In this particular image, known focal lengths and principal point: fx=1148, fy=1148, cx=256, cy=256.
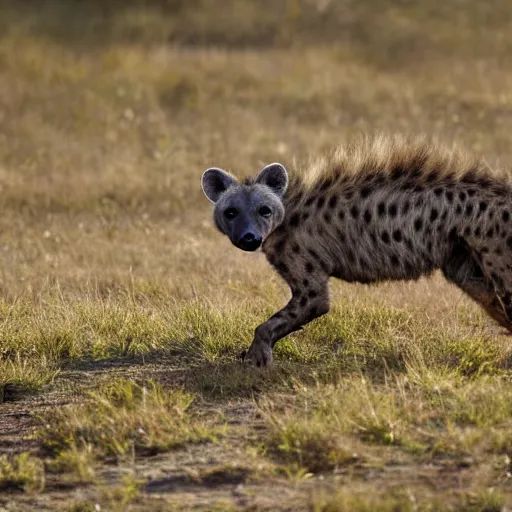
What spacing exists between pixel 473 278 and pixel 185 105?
10249 mm

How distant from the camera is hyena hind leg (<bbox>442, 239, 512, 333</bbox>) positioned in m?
6.56

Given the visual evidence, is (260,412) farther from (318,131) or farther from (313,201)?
(318,131)

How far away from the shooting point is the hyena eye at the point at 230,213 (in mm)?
6734

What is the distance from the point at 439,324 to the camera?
7.15 metres

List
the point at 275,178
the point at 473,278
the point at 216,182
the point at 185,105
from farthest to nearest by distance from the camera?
1. the point at 185,105
2. the point at 216,182
3. the point at 275,178
4. the point at 473,278

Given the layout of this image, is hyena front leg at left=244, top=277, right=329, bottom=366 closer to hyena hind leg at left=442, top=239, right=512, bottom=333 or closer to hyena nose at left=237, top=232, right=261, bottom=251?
hyena nose at left=237, top=232, right=261, bottom=251

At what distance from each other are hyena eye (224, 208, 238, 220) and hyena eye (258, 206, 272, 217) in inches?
6.3

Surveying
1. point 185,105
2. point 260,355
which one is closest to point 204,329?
point 260,355

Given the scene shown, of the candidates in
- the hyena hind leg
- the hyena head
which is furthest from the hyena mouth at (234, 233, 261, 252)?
the hyena hind leg

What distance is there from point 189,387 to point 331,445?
1314mm

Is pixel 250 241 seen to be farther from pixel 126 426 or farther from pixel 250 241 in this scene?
pixel 126 426

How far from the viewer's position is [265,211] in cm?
666

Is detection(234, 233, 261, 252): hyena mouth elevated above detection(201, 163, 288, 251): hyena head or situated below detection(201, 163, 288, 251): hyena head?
below

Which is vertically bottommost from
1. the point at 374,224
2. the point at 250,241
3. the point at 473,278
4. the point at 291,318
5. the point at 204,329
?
the point at 204,329
